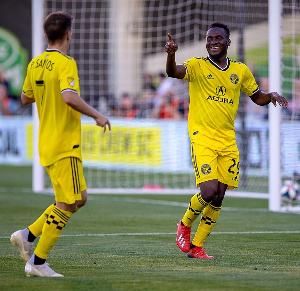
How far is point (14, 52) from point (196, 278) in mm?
27146

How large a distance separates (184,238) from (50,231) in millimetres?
1885

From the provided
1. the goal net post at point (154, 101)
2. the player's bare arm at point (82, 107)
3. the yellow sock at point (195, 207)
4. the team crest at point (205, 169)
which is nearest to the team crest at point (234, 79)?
the team crest at point (205, 169)

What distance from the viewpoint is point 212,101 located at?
8172mm

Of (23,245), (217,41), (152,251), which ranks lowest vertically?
(152,251)

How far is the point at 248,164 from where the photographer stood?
728 inches

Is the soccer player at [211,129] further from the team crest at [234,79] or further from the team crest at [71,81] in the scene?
the team crest at [71,81]

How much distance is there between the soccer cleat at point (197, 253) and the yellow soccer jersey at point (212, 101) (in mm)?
931

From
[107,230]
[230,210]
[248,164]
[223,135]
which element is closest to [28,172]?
[248,164]

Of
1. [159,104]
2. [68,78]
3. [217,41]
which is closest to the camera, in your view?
[68,78]

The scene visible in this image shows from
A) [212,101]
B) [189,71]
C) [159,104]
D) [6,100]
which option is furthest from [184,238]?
[6,100]

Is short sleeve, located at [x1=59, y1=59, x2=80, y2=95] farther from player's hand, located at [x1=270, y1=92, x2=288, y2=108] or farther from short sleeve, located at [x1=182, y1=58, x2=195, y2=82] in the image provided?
player's hand, located at [x1=270, y1=92, x2=288, y2=108]

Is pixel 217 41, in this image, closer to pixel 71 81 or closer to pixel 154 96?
pixel 71 81

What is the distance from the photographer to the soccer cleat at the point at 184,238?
320 inches

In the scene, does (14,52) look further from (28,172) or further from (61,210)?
(61,210)
